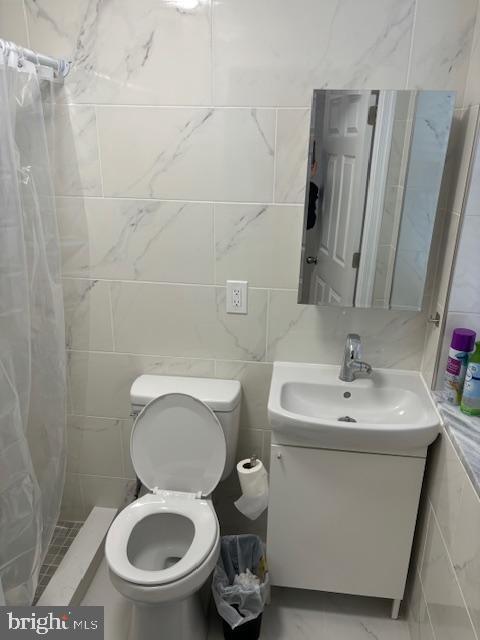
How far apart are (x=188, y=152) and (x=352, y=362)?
0.87 metres

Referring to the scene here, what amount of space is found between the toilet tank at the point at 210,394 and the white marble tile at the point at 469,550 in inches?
30.4

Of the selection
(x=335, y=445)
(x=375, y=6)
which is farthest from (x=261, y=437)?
(x=375, y=6)

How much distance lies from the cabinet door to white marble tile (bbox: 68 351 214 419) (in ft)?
1.66

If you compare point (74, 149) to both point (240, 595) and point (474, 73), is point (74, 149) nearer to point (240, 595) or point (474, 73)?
point (474, 73)

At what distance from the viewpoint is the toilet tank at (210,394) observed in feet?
5.51

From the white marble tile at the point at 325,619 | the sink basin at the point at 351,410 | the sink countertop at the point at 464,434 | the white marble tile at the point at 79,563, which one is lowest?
the white marble tile at the point at 325,619

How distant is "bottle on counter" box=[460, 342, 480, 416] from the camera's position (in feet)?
4.42

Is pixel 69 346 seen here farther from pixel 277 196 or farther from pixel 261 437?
pixel 277 196

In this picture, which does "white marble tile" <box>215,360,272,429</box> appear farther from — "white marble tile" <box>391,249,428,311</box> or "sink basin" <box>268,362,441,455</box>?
"white marble tile" <box>391,249,428,311</box>

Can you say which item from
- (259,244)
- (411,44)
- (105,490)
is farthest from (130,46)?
(105,490)

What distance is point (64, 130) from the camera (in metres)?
1.61

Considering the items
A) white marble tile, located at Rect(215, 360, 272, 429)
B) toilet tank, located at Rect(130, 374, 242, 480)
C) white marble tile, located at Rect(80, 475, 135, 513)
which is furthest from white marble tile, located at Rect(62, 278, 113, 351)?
white marble tile, located at Rect(80, 475, 135, 513)

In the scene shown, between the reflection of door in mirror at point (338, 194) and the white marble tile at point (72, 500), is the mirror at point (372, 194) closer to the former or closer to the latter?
the reflection of door in mirror at point (338, 194)

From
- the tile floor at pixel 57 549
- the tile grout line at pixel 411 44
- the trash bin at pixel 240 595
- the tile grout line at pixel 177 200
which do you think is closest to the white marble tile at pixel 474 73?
the tile grout line at pixel 411 44
